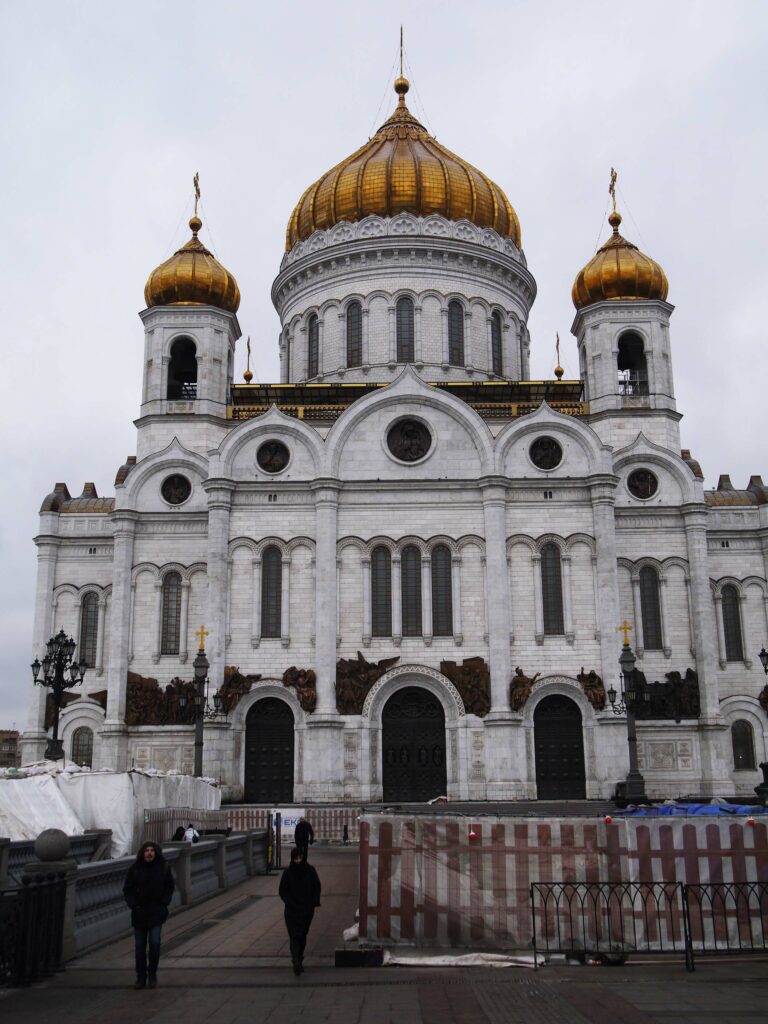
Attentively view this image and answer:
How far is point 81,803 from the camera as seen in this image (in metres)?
19.0

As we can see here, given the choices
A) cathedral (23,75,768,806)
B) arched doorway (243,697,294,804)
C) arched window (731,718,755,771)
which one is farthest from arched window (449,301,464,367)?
arched window (731,718,755,771)

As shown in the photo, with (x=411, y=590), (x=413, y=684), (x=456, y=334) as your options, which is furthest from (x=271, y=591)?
(x=456, y=334)

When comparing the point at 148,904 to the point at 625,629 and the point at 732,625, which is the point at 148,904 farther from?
the point at 732,625

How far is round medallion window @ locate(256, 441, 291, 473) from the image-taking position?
1522 inches

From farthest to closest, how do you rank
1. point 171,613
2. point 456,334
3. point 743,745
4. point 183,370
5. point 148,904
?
point 456,334 < point 183,370 < point 743,745 < point 171,613 < point 148,904

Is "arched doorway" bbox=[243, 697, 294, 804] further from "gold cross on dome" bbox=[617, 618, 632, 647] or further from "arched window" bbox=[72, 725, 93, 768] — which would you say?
"gold cross on dome" bbox=[617, 618, 632, 647]

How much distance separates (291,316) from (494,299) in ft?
28.0

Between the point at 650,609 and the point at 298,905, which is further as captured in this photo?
the point at 650,609

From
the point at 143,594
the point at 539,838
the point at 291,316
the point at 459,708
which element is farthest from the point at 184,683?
the point at 539,838

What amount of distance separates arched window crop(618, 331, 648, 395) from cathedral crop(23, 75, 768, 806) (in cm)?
12

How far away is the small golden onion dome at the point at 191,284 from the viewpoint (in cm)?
4225

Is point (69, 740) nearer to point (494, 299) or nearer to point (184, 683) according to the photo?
point (184, 683)

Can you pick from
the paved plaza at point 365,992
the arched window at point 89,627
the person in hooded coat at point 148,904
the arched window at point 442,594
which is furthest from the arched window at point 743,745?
the person in hooded coat at point 148,904

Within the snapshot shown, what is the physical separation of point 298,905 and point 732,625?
3105 cm
